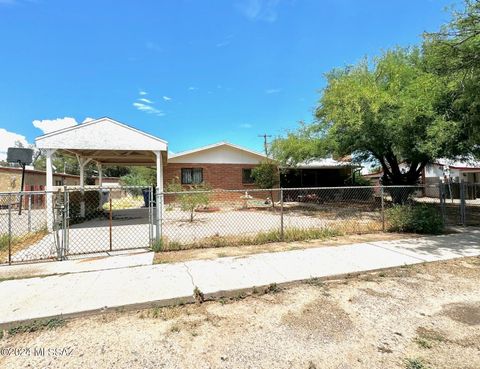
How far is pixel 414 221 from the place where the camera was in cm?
884

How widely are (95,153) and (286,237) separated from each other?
11.3m

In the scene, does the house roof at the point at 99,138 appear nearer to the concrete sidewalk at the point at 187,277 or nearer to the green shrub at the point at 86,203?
the green shrub at the point at 86,203

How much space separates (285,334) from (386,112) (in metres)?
11.5

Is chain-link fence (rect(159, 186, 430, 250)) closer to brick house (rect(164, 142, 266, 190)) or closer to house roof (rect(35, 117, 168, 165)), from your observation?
brick house (rect(164, 142, 266, 190))

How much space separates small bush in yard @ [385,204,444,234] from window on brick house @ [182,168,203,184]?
49.5 ft

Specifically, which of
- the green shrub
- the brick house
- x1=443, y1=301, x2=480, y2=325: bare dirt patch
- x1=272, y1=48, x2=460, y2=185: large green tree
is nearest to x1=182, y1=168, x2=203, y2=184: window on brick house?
the brick house

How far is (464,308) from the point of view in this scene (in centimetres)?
387

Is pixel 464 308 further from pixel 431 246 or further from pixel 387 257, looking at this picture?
pixel 431 246

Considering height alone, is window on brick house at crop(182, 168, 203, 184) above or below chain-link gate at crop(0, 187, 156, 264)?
above

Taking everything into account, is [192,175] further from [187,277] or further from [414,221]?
[187,277]

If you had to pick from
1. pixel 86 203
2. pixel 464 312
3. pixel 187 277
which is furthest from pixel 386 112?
pixel 86 203

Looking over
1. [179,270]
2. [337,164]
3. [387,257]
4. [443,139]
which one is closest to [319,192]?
[337,164]

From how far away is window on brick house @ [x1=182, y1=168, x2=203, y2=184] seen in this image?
2189 centimetres

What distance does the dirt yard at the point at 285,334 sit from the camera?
283cm
